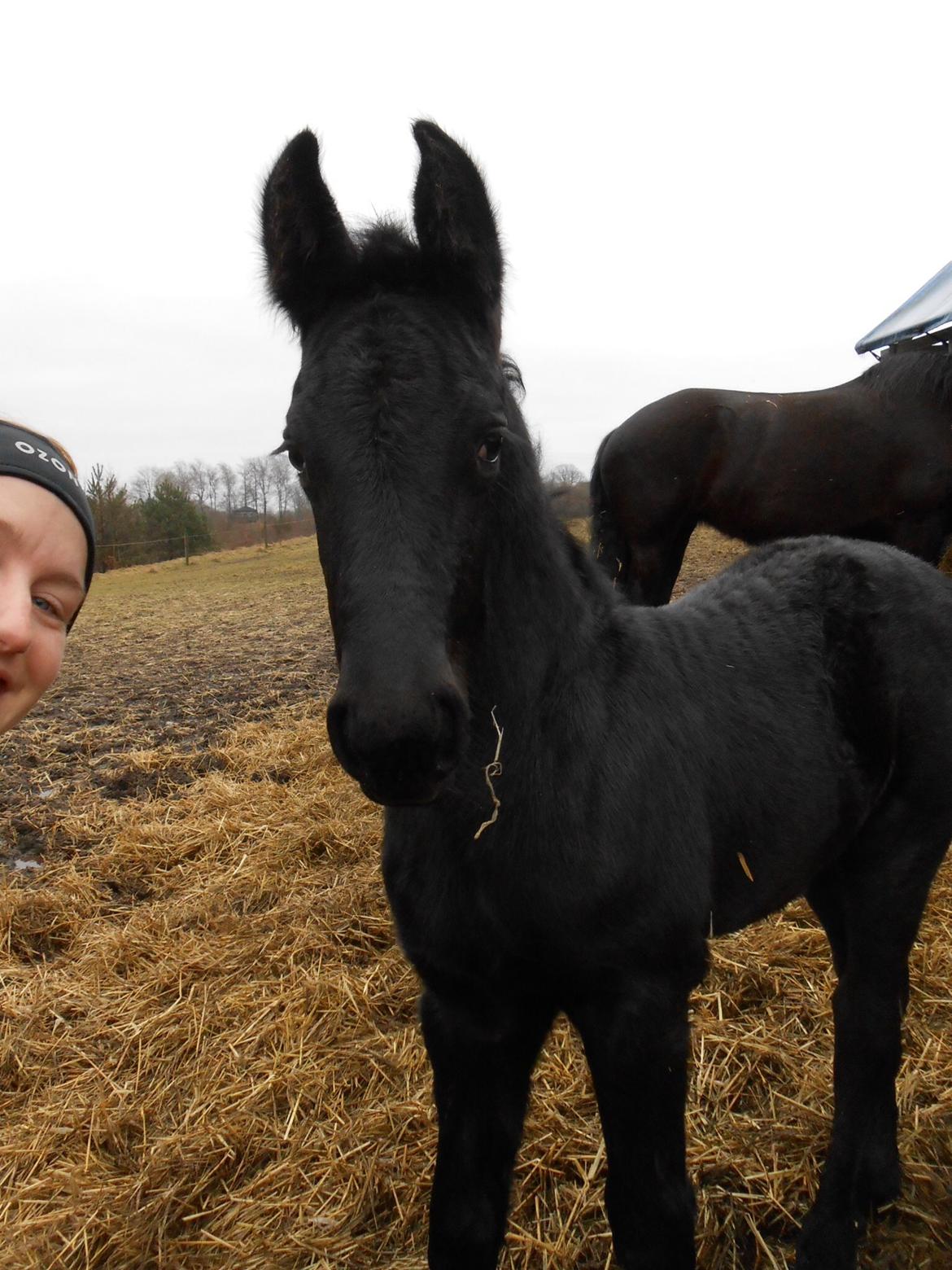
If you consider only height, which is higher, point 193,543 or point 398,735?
point 193,543

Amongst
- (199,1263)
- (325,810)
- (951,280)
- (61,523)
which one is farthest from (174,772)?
(951,280)

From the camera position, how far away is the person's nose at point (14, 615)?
137 centimetres

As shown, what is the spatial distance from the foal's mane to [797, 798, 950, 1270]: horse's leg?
5.06 meters

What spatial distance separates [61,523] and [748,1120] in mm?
2541

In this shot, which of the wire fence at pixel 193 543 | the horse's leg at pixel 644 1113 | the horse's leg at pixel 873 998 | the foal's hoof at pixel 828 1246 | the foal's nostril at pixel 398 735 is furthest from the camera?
the wire fence at pixel 193 543

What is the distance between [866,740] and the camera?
2.35 meters

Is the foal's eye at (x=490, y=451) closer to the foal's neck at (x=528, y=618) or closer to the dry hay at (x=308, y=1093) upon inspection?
the foal's neck at (x=528, y=618)

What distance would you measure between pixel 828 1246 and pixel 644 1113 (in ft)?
2.97

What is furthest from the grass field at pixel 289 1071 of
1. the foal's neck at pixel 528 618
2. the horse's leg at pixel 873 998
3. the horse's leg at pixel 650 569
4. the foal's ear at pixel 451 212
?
the horse's leg at pixel 650 569

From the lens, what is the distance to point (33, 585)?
1.52 m

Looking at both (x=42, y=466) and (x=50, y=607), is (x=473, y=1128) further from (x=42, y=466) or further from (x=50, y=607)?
(x=42, y=466)

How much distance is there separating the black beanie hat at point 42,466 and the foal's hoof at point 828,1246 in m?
2.44

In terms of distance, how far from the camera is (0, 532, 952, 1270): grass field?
2.26 meters

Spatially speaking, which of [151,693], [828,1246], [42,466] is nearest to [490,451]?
[42,466]
